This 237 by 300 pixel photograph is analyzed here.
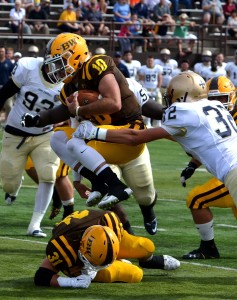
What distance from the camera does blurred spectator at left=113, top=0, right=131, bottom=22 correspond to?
2464 centimetres

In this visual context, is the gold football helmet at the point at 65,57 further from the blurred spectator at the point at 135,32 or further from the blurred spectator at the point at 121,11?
the blurred spectator at the point at 121,11

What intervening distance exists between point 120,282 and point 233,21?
2003 centimetres

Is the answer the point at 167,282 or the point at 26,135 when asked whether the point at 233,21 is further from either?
the point at 167,282

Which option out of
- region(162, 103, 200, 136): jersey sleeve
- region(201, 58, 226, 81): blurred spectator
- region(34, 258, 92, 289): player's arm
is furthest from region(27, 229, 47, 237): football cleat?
region(201, 58, 226, 81): blurred spectator

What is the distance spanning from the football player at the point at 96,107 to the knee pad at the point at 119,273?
46 centimetres

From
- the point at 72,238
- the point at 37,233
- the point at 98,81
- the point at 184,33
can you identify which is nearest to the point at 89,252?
the point at 72,238

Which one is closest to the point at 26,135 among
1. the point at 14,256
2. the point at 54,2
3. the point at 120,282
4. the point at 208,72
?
the point at 14,256

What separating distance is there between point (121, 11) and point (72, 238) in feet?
61.8

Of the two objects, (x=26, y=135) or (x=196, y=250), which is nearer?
(x=196, y=250)

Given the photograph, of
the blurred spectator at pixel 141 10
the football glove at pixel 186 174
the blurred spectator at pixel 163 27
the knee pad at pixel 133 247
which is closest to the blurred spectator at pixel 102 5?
the blurred spectator at pixel 141 10

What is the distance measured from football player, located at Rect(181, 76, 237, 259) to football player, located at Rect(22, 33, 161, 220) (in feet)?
1.95

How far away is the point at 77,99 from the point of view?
716 cm

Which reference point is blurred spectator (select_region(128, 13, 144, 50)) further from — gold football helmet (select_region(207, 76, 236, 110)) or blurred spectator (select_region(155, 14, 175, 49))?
gold football helmet (select_region(207, 76, 236, 110))

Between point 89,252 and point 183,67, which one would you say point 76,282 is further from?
point 183,67
